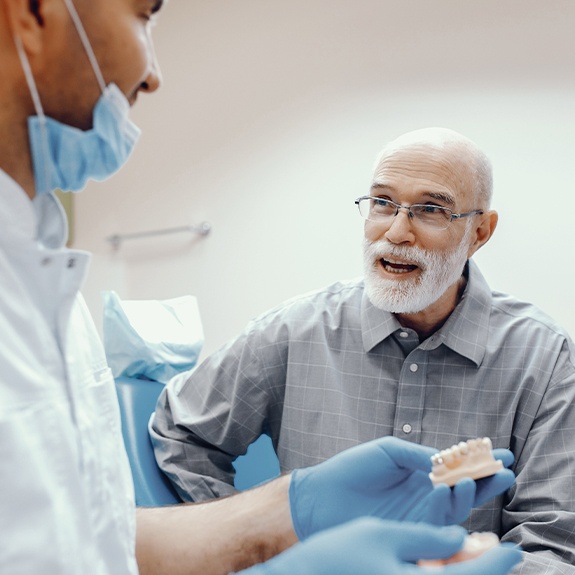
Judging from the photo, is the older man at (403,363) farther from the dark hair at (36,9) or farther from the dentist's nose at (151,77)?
the dark hair at (36,9)

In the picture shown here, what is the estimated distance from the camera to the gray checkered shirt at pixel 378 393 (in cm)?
134

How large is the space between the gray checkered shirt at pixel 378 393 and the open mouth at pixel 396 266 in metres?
0.09

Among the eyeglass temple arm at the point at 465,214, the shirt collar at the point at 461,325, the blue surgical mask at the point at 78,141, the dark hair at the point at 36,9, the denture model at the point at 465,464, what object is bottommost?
the denture model at the point at 465,464

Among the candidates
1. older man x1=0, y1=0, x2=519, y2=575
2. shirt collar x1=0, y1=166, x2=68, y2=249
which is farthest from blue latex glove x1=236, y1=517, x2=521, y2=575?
shirt collar x1=0, y1=166, x2=68, y2=249

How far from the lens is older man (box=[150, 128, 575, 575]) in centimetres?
138

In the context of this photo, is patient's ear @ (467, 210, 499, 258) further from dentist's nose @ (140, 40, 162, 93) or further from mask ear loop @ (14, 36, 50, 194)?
mask ear loop @ (14, 36, 50, 194)

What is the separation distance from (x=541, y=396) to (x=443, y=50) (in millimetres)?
1584

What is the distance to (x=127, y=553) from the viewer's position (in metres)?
0.77

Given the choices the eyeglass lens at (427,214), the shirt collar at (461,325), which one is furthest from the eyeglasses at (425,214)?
the shirt collar at (461,325)

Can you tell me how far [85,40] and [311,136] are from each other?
2126mm

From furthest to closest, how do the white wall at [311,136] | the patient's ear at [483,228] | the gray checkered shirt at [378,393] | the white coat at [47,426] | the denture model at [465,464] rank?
1. the white wall at [311,136]
2. the patient's ear at [483,228]
3. the gray checkered shirt at [378,393]
4. the denture model at [465,464]
5. the white coat at [47,426]

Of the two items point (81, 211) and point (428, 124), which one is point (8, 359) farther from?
point (81, 211)

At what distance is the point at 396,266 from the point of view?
1.55m

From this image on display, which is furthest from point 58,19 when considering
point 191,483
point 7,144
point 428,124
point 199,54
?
point 199,54
